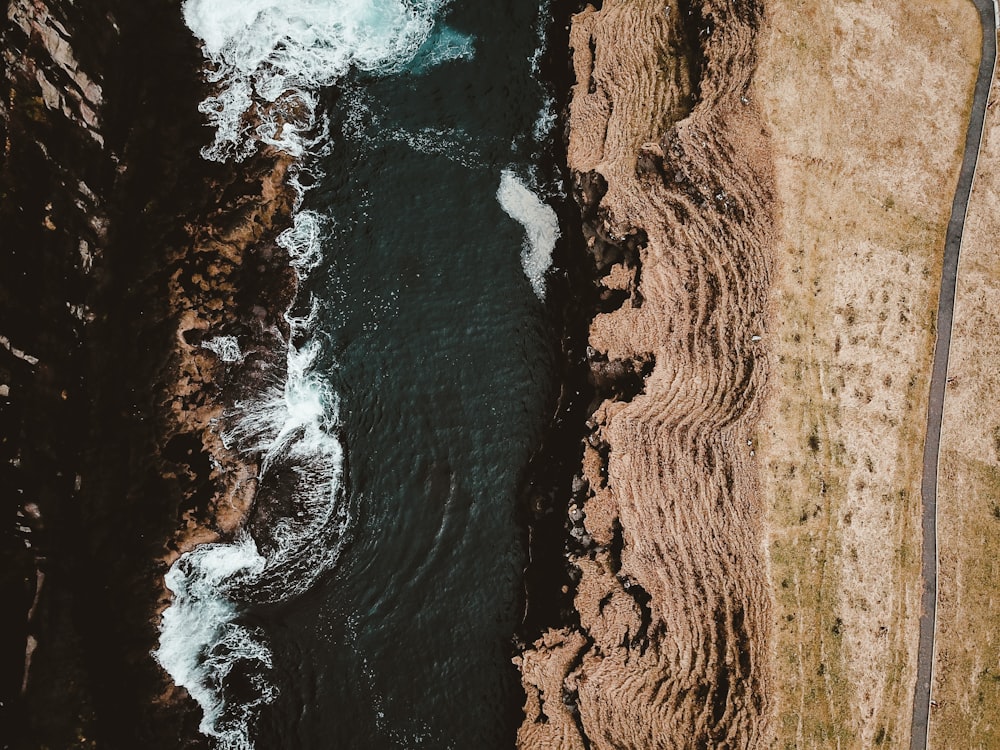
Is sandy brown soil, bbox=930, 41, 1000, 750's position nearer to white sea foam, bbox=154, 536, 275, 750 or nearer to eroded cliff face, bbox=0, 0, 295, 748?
white sea foam, bbox=154, 536, 275, 750

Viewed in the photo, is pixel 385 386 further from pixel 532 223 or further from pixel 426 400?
pixel 532 223

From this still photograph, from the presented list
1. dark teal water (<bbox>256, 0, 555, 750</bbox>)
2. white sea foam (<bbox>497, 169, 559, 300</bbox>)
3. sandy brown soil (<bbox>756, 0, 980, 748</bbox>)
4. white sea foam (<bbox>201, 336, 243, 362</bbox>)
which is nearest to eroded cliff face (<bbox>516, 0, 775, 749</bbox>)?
sandy brown soil (<bbox>756, 0, 980, 748</bbox>)

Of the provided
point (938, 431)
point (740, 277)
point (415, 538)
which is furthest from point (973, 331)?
point (415, 538)

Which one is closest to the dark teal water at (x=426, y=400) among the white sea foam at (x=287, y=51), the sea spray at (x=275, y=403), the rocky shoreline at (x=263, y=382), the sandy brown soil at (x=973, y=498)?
the sea spray at (x=275, y=403)

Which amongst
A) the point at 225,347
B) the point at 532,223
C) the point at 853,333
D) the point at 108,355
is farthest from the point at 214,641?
the point at 853,333

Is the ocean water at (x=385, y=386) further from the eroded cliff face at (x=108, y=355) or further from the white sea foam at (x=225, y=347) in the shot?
the eroded cliff face at (x=108, y=355)

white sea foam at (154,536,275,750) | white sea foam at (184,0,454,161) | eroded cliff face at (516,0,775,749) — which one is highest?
white sea foam at (184,0,454,161)

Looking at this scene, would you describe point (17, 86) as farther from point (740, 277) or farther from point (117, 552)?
point (740, 277)
